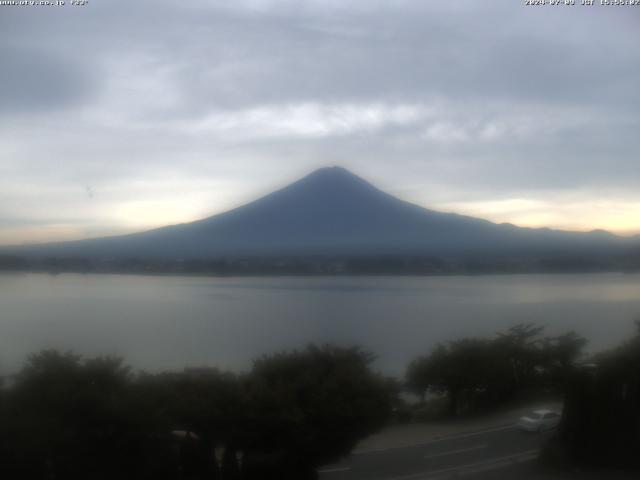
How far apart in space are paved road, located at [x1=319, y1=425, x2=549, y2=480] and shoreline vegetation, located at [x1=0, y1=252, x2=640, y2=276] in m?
2.52

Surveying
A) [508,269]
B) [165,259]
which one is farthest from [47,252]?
[508,269]

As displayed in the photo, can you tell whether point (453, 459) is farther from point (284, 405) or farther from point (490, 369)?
point (284, 405)

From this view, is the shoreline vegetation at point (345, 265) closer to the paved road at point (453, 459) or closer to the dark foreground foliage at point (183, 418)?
the dark foreground foliage at point (183, 418)

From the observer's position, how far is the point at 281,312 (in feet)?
27.6

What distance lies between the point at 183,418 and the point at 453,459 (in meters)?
2.46

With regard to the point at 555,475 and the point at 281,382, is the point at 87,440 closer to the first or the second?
the point at 281,382

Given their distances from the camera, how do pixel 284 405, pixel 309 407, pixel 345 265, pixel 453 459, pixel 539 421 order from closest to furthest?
pixel 453 459 < pixel 284 405 < pixel 309 407 < pixel 539 421 < pixel 345 265

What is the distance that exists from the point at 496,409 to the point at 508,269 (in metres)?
2.11

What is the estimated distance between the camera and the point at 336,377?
695cm

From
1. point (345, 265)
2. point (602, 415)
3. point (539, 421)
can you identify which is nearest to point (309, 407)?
point (539, 421)

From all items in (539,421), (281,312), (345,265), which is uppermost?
(345,265)

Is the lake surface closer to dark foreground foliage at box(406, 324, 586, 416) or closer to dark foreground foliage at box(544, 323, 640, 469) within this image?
dark foreground foliage at box(406, 324, 586, 416)

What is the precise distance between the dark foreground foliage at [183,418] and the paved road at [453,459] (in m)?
0.30

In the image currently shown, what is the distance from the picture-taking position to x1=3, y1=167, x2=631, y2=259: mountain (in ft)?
28.7
